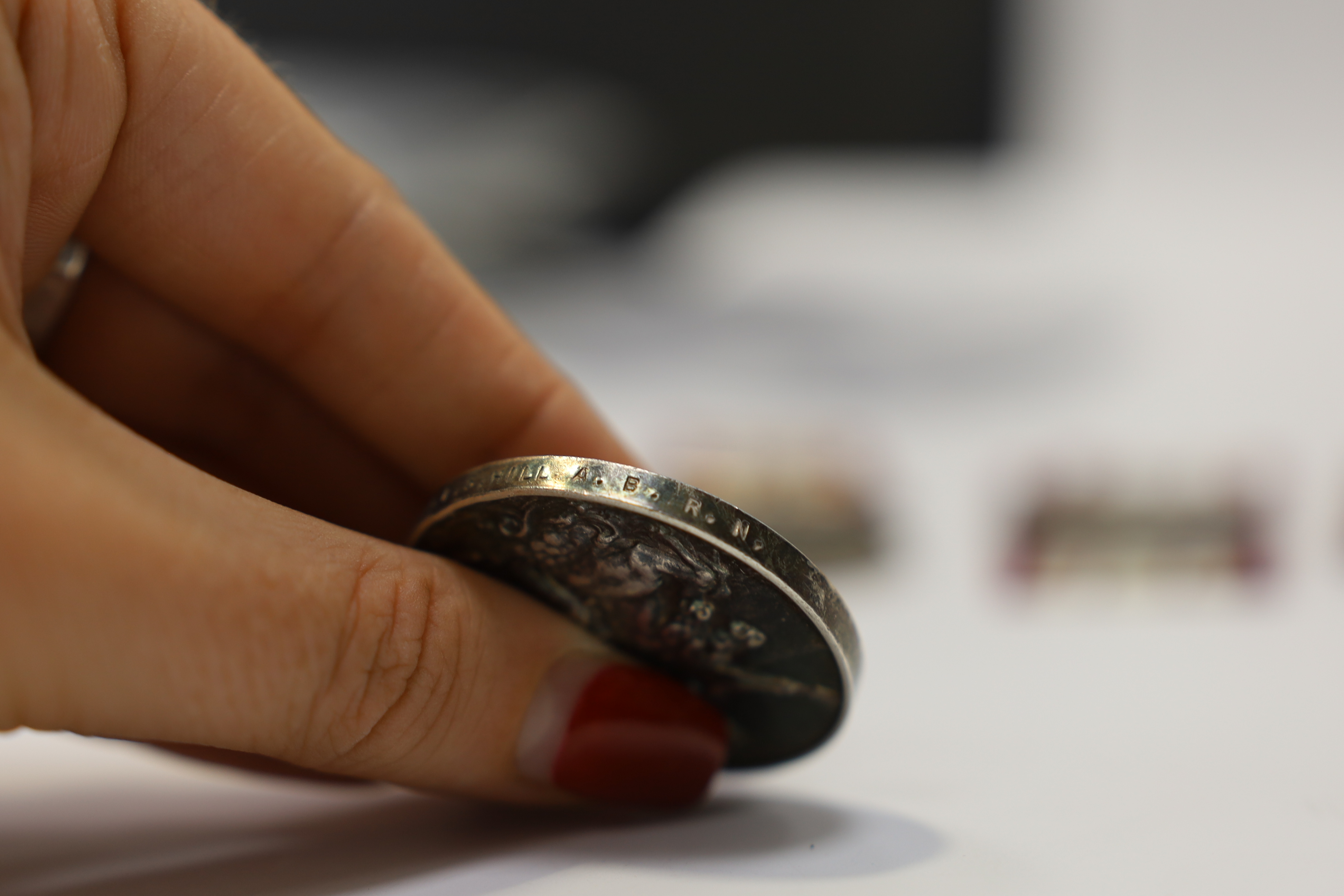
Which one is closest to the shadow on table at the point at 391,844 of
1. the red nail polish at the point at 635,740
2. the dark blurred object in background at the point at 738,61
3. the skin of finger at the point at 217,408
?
the red nail polish at the point at 635,740

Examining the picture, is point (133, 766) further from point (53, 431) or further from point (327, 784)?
point (53, 431)

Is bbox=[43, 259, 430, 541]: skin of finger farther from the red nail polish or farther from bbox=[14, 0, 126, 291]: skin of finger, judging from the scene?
the red nail polish

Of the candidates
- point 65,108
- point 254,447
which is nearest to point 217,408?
point 254,447

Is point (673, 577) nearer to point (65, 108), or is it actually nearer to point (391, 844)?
point (391, 844)

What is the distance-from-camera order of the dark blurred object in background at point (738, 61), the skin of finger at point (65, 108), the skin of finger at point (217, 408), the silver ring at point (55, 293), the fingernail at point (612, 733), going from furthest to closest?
the dark blurred object in background at point (738, 61) → the skin of finger at point (217, 408) → the silver ring at point (55, 293) → the fingernail at point (612, 733) → the skin of finger at point (65, 108)

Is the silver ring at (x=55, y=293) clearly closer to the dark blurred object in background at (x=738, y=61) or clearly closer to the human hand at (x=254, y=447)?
the human hand at (x=254, y=447)

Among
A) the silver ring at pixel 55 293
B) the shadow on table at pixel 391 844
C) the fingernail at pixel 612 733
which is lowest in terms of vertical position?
the shadow on table at pixel 391 844

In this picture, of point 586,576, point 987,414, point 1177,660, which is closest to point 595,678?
point 586,576

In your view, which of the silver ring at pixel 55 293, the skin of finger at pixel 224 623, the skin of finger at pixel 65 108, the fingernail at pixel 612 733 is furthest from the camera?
the silver ring at pixel 55 293
